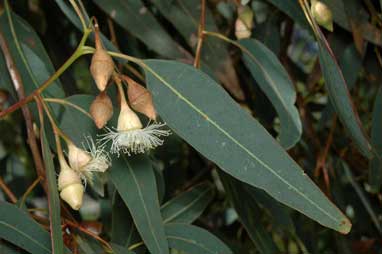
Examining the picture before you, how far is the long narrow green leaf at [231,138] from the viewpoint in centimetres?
107

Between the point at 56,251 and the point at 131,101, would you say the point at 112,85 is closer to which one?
the point at 131,101

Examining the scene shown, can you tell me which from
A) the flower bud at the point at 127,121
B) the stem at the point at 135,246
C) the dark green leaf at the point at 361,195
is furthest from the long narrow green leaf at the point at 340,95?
the dark green leaf at the point at 361,195

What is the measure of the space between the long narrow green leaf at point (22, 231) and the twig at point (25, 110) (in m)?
0.09

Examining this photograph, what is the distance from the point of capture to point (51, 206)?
1066 mm

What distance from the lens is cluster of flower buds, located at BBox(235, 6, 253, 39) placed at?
58.5 inches

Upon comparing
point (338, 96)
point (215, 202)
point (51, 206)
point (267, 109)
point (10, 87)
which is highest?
point (10, 87)

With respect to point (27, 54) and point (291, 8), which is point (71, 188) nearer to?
point (27, 54)

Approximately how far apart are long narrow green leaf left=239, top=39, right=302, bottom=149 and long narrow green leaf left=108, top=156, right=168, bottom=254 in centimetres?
22

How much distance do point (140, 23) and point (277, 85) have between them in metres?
0.26

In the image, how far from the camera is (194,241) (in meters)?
1.38

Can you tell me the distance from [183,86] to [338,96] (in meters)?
0.22

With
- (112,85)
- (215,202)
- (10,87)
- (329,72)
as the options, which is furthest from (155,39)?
(215,202)

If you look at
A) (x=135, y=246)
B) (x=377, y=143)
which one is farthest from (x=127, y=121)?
(x=377, y=143)

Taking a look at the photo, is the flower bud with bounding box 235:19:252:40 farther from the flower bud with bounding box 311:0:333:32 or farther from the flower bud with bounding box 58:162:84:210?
the flower bud with bounding box 58:162:84:210
